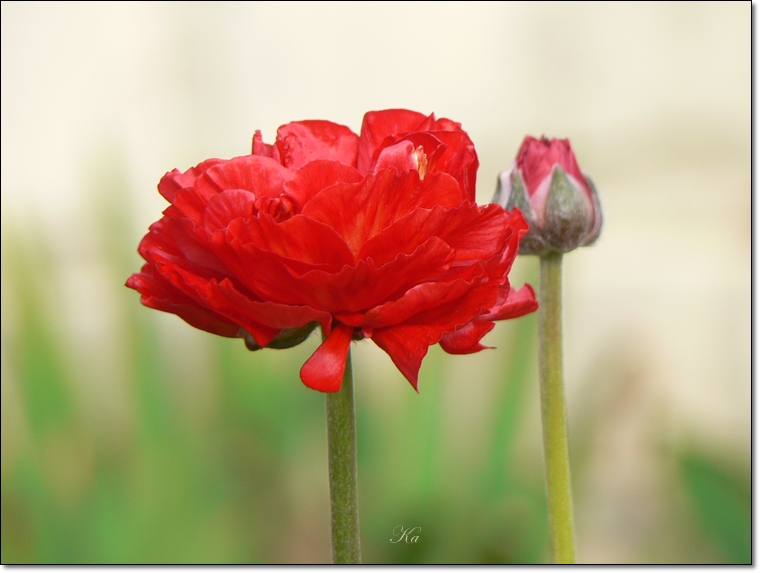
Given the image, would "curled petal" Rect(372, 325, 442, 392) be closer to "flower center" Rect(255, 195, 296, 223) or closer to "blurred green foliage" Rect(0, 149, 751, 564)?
"flower center" Rect(255, 195, 296, 223)

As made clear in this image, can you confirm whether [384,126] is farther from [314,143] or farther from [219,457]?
[219,457]

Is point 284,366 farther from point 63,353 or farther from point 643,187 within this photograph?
point 643,187

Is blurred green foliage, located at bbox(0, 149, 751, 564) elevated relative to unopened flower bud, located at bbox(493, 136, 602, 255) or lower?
lower

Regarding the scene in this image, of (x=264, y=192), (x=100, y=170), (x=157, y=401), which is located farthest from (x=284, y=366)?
(x=264, y=192)

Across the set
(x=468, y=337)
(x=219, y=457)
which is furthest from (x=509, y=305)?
(x=219, y=457)

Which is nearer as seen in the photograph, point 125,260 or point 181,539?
point 181,539
